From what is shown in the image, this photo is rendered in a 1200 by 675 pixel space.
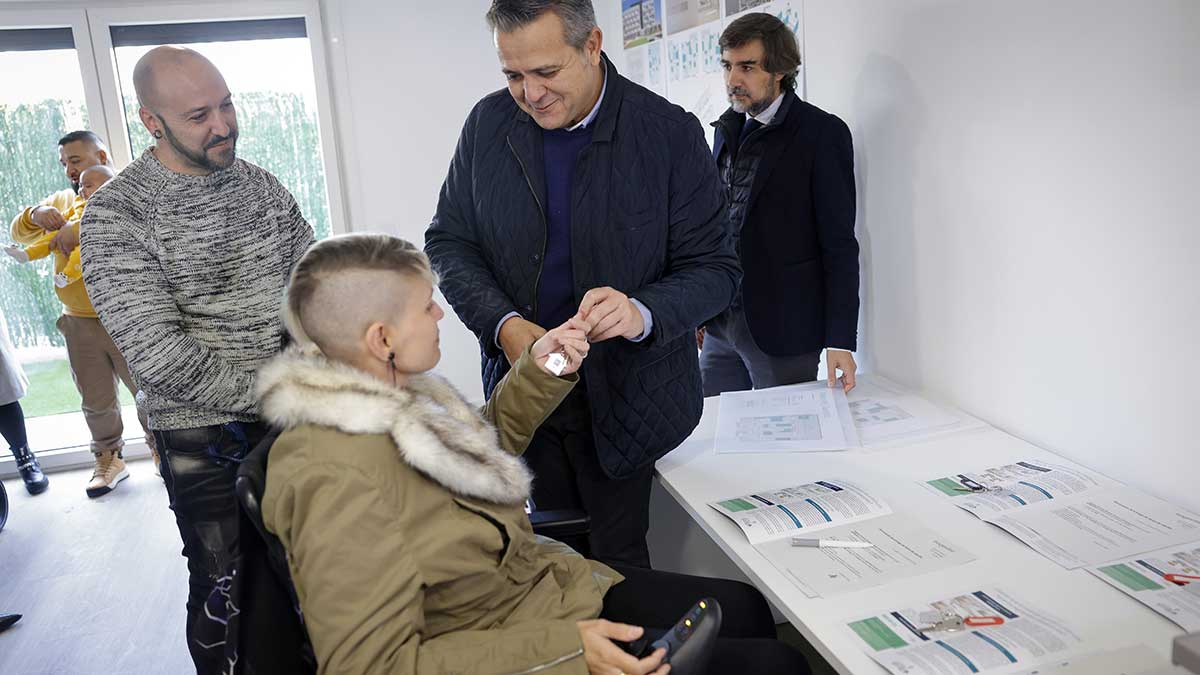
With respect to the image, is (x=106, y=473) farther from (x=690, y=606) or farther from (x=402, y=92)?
(x=690, y=606)

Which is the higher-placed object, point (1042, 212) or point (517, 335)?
point (1042, 212)

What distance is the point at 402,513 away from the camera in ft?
3.72

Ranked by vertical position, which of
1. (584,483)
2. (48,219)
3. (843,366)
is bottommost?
(584,483)

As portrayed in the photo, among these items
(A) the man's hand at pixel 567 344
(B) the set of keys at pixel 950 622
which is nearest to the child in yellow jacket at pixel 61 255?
(A) the man's hand at pixel 567 344

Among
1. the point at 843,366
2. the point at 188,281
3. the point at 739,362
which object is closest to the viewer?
the point at 188,281

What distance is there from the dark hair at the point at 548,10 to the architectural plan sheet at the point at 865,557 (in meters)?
1.00

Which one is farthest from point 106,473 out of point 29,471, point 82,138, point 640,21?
point 640,21

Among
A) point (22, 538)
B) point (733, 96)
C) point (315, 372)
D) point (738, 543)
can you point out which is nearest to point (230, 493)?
point (315, 372)

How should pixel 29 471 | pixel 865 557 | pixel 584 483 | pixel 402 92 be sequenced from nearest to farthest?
pixel 865 557 → pixel 584 483 → pixel 29 471 → pixel 402 92

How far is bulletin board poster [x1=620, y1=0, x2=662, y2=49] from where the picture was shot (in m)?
3.61

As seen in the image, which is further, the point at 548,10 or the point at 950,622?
the point at 548,10

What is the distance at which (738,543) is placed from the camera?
143 cm

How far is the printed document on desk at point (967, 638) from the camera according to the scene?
106 centimetres

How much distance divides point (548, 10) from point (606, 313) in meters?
0.58
